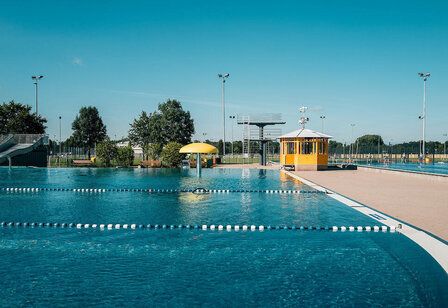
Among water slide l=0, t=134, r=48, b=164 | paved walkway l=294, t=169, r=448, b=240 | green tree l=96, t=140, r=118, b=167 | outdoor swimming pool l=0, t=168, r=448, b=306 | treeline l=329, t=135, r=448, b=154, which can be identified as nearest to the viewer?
outdoor swimming pool l=0, t=168, r=448, b=306

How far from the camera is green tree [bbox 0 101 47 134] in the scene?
158ft

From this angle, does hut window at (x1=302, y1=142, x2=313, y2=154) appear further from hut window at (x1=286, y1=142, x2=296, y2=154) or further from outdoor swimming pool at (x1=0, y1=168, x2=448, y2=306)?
outdoor swimming pool at (x1=0, y1=168, x2=448, y2=306)

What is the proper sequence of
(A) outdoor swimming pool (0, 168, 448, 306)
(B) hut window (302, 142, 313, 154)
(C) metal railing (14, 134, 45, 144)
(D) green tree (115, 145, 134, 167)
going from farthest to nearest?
(D) green tree (115, 145, 134, 167)
(C) metal railing (14, 134, 45, 144)
(B) hut window (302, 142, 313, 154)
(A) outdoor swimming pool (0, 168, 448, 306)

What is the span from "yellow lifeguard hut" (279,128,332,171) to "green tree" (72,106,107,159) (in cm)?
5069

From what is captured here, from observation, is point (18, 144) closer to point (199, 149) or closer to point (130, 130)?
point (199, 149)

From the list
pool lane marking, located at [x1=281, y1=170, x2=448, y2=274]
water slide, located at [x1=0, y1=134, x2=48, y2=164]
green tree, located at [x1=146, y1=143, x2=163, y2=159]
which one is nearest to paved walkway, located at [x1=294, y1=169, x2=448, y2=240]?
pool lane marking, located at [x1=281, y1=170, x2=448, y2=274]

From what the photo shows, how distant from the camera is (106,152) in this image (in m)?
43.3

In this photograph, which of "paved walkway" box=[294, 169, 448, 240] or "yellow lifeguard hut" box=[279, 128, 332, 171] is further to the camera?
"yellow lifeguard hut" box=[279, 128, 332, 171]

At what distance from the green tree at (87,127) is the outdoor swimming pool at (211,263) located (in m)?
66.9

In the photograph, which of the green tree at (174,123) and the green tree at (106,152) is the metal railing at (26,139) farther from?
the green tree at (174,123)

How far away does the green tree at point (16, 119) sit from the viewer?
48062 millimetres

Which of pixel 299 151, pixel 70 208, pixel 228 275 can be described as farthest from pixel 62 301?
pixel 299 151

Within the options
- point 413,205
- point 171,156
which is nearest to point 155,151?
point 171,156

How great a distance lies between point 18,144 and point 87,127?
116 ft
